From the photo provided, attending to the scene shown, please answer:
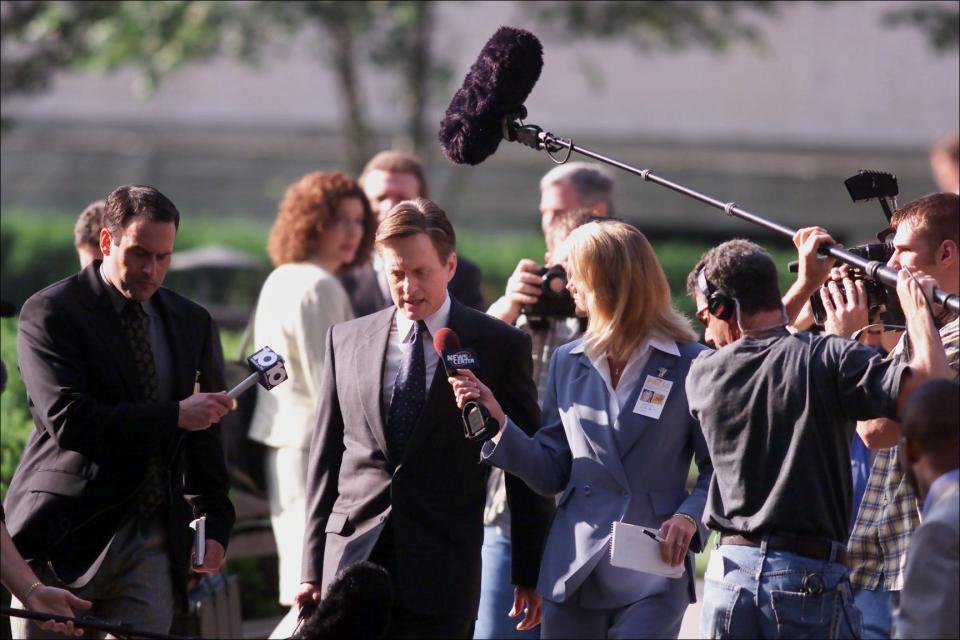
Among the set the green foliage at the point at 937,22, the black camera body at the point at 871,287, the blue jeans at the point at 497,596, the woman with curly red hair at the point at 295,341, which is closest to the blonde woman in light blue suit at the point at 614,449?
the black camera body at the point at 871,287

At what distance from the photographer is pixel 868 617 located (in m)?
5.06

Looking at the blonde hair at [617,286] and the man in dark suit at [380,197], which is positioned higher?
the man in dark suit at [380,197]

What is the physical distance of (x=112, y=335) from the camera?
500 cm

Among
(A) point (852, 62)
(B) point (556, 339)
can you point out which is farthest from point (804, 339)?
(A) point (852, 62)

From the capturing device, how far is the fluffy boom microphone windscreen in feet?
16.6

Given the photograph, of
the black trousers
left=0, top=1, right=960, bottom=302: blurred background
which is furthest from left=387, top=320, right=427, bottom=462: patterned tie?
left=0, top=1, right=960, bottom=302: blurred background

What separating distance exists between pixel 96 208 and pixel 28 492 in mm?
1664

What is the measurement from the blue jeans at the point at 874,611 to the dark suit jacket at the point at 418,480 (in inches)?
44.2

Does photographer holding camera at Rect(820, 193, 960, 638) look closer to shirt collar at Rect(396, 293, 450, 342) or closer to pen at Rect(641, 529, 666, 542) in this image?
pen at Rect(641, 529, 666, 542)

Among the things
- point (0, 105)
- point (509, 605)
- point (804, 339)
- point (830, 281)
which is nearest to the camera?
point (804, 339)

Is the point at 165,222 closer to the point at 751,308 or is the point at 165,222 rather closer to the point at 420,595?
the point at 420,595

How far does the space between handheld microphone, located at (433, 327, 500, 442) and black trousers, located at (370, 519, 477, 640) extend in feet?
1.56

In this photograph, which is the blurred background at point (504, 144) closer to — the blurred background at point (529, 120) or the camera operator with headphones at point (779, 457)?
the blurred background at point (529, 120)

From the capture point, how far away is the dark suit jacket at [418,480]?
4.97 meters
